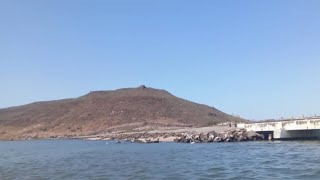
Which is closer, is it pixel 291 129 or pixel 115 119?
pixel 291 129

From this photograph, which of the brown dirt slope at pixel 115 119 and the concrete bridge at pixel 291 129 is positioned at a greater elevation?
the brown dirt slope at pixel 115 119

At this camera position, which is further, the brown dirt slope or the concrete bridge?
the brown dirt slope

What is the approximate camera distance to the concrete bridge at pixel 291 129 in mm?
67875

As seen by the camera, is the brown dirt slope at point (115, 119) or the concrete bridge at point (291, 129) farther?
the brown dirt slope at point (115, 119)

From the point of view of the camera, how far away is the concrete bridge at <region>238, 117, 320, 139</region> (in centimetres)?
6788

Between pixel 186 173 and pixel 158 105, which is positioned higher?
pixel 158 105

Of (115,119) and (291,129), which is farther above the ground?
(115,119)

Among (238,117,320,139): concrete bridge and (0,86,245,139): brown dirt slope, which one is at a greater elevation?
(0,86,245,139): brown dirt slope

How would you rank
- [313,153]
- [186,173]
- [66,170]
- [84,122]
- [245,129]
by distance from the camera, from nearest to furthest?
1. [186,173]
2. [66,170]
3. [313,153]
4. [245,129]
5. [84,122]

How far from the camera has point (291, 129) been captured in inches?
2849

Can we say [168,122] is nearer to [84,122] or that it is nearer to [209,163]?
[84,122]

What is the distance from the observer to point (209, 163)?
146 ft

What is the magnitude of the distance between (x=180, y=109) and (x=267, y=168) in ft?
500

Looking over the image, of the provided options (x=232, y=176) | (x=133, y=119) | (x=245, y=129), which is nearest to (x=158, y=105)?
(x=133, y=119)
